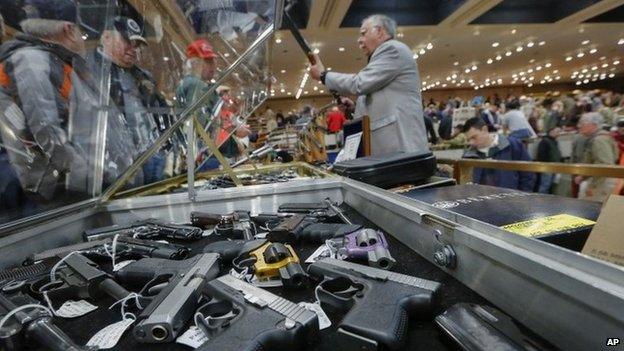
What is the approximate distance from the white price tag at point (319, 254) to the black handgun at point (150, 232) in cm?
65

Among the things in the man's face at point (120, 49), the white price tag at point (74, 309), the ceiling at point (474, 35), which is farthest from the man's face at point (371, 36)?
the ceiling at point (474, 35)

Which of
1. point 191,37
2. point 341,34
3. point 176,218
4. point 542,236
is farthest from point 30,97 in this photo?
point 341,34

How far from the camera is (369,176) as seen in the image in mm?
1807

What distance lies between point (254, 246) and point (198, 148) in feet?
7.77

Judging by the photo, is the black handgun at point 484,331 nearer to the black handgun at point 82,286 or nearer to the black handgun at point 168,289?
the black handgun at point 168,289

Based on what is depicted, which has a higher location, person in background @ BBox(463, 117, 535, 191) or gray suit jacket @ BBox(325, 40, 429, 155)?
gray suit jacket @ BBox(325, 40, 429, 155)

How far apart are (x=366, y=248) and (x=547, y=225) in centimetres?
48

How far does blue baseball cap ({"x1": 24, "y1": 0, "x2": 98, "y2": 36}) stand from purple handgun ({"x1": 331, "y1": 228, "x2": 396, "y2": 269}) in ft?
5.29

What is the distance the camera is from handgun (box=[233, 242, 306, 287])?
900 mm

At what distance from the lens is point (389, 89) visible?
258cm

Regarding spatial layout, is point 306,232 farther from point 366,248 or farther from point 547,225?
point 547,225

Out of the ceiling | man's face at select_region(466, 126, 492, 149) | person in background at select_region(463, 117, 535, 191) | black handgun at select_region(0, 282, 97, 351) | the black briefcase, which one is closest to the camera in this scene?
black handgun at select_region(0, 282, 97, 351)

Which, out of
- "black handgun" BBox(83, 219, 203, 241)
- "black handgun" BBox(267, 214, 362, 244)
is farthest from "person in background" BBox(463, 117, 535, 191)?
"black handgun" BBox(83, 219, 203, 241)

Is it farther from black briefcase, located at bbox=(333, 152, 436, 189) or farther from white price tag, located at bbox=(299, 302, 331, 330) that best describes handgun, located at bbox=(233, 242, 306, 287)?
black briefcase, located at bbox=(333, 152, 436, 189)
